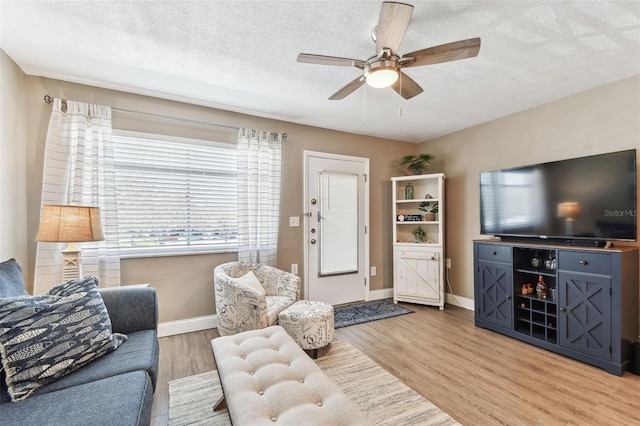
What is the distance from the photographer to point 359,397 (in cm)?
193

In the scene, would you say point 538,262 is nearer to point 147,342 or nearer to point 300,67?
point 300,67

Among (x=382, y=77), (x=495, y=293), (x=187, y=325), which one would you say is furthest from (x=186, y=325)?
(x=495, y=293)

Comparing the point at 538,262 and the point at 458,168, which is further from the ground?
the point at 458,168

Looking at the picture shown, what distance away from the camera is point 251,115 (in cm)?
339

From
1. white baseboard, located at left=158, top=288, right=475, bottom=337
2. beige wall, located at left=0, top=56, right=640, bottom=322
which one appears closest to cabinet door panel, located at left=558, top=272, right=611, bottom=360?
beige wall, located at left=0, top=56, right=640, bottom=322

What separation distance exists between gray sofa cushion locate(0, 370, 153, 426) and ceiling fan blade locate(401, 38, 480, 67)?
2.18m

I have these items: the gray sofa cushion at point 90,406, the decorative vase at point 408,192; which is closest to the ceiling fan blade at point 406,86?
the decorative vase at point 408,192

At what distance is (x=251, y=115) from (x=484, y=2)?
248 cm

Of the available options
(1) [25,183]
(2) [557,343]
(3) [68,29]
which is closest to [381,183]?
(2) [557,343]

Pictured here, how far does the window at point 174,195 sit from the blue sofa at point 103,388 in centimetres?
111

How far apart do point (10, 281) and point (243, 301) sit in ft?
4.63

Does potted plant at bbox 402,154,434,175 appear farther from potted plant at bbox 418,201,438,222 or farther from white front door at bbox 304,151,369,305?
white front door at bbox 304,151,369,305

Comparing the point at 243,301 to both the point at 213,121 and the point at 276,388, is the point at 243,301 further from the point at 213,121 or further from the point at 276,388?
the point at 213,121

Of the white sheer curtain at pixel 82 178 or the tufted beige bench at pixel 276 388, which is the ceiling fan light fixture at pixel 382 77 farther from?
the white sheer curtain at pixel 82 178
